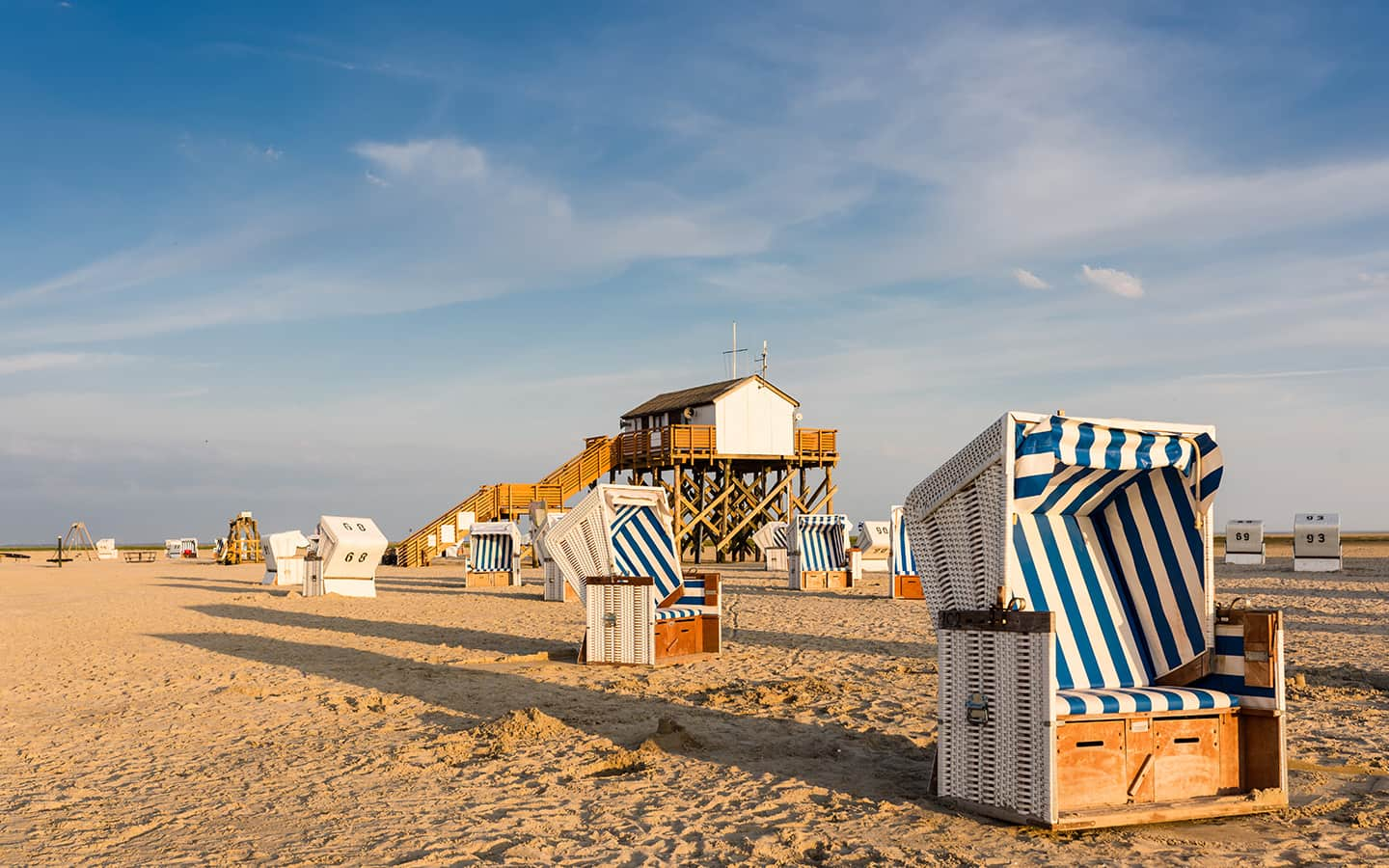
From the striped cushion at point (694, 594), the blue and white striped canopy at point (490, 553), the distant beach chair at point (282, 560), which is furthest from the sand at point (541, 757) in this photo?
the distant beach chair at point (282, 560)

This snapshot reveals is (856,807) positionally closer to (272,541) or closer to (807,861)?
(807,861)

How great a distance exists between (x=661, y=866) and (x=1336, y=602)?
16.9 meters

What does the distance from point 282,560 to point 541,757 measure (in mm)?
21569

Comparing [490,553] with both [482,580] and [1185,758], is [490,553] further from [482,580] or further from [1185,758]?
[1185,758]

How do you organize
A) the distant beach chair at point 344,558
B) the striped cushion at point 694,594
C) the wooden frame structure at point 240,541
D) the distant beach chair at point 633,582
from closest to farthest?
the distant beach chair at point 633,582
the striped cushion at point 694,594
the distant beach chair at point 344,558
the wooden frame structure at point 240,541

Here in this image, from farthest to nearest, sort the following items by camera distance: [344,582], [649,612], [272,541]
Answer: [272,541] < [344,582] < [649,612]

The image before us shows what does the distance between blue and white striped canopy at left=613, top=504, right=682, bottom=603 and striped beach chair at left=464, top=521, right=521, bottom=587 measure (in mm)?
13132

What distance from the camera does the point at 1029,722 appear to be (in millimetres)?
4910

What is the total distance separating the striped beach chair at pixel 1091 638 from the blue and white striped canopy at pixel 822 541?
1658 centimetres

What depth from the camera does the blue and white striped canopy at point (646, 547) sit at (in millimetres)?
11836

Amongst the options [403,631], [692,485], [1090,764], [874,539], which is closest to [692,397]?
[692,485]

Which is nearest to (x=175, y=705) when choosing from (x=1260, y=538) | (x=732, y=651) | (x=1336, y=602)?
(x=732, y=651)

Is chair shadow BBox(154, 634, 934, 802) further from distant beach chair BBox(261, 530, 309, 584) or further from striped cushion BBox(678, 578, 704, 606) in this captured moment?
distant beach chair BBox(261, 530, 309, 584)

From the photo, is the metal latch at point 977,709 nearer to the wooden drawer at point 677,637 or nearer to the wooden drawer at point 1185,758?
the wooden drawer at point 1185,758
